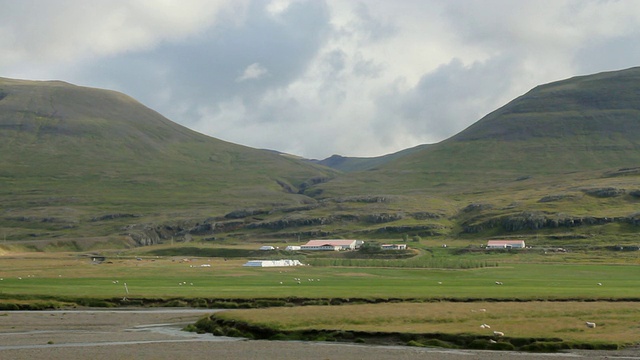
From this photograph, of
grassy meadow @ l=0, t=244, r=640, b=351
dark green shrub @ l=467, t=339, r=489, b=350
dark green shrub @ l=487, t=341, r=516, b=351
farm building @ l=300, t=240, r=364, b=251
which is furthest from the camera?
farm building @ l=300, t=240, r=364, b=251

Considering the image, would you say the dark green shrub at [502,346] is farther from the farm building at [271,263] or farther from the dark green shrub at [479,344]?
the farm building at [271,263]

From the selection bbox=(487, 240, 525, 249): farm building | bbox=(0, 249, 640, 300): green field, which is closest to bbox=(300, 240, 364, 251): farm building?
bbox=(487, 240, 525, 249): farm building

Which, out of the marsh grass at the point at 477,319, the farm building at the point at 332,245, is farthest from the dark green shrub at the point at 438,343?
the farm building at the point at 332,245

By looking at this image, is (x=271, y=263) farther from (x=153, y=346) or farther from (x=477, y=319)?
(x=153, y=346)

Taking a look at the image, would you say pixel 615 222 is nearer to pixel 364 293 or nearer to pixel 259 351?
pixel 364 293

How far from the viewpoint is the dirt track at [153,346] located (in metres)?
43.7

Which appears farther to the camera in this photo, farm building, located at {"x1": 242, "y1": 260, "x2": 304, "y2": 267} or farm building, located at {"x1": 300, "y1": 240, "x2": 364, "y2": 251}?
farm building, located at {"x1": 300, "y1": 240, "x2": 364, "y2": 251}

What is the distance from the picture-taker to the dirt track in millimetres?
43656

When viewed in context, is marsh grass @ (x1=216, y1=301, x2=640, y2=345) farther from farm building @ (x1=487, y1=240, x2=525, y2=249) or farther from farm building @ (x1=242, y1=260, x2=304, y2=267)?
farm building @ (x1=487, y1=240, x2=525, y2=249)

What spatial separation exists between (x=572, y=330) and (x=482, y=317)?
7685 mm

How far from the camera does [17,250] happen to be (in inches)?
7490

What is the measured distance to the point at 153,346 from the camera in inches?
1906

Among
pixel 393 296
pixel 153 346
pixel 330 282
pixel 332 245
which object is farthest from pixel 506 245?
A: pixel 153 346

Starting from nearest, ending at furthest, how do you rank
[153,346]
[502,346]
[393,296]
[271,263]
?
[502,346]
[153,346]
[393,296]
[271,263]
